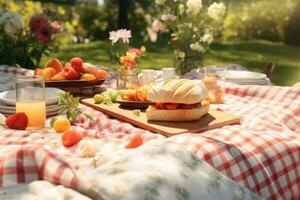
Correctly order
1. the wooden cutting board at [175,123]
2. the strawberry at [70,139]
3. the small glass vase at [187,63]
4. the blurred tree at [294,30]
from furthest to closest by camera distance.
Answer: the blurred tree at [294,30] < the small glass vase at [187,63] < the wooden cutting board at [175,123] < the strawberry at [70,139]

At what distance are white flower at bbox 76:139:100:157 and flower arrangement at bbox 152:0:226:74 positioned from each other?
1.92 metres

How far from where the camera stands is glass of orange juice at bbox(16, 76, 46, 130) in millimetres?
2309

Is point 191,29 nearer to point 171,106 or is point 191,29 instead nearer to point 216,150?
point 171,106

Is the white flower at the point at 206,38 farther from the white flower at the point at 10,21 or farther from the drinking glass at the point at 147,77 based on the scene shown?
the white flower at the point at 10,21

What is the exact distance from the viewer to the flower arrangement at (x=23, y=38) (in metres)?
4.38

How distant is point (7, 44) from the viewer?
471cm

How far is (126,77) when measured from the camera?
122 inches

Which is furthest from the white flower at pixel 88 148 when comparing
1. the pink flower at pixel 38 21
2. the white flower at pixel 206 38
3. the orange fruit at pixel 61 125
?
the pink flower at pixel 38 21

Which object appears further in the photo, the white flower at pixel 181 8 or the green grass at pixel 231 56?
the green grass at pixel 231 56

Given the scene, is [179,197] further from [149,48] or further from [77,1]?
[77,1]

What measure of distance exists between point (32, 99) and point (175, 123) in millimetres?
693

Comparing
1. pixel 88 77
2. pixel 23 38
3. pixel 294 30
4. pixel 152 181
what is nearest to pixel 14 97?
pixel 88 77

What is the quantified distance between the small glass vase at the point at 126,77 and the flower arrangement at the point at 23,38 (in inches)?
66.0

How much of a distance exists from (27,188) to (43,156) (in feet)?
0.47
